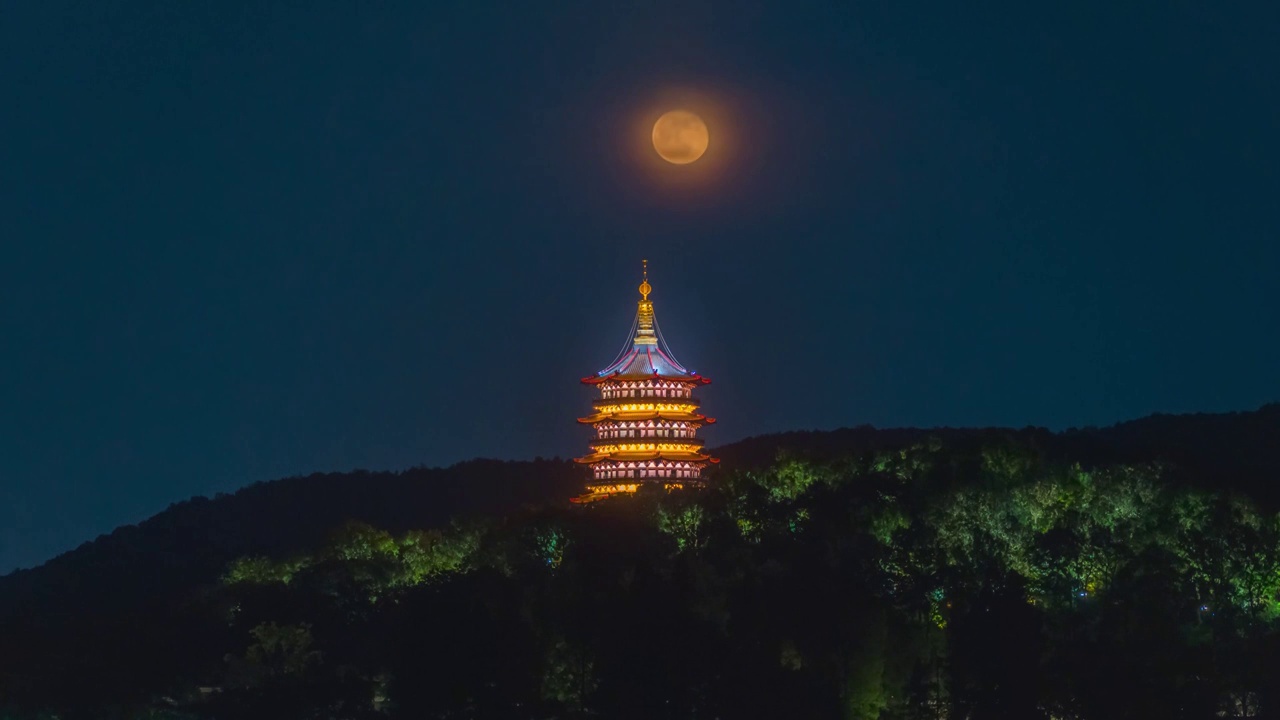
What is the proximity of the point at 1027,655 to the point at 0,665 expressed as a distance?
34417mm

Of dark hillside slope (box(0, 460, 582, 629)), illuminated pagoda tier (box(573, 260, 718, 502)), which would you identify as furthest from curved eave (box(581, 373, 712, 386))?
dark hillside slope (box(0, 460, 582, 629))

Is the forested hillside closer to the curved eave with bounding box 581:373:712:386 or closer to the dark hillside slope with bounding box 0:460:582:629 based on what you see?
the curved eave with bounding box 581:373:712:386

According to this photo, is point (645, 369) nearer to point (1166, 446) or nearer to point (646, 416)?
point (646, 416)

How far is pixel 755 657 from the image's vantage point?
56781mm

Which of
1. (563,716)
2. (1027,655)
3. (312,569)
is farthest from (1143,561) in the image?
(312,569)

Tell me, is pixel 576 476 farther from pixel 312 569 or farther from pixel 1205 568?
pixel 1205 568

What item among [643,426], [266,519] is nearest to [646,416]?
[643,426]

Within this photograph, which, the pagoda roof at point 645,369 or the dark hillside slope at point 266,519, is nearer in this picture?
the pagoda roof at point 645,369

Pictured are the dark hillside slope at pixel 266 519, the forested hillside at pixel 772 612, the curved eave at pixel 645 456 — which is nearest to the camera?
the forested hillside at pixel 772 612

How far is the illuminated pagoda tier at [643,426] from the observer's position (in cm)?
8669

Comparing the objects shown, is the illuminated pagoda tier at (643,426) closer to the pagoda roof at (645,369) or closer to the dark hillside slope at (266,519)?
the pagoda roof at (645,369)

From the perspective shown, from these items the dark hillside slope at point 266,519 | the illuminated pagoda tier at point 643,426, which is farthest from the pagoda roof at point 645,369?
the dark hillside slope at point 266,519

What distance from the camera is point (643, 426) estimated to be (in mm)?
87062

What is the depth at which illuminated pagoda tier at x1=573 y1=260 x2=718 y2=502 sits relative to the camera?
3413 inches
